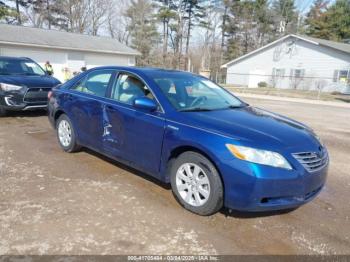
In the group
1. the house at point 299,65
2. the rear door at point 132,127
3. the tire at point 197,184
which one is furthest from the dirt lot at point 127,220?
the house at point 299,65

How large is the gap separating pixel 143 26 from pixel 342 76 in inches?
1067

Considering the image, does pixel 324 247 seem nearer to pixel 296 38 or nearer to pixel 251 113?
pixel 251 113

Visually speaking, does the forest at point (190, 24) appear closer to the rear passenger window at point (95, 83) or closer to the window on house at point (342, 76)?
the window on house at point (342, 76)

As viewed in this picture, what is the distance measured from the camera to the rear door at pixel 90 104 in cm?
489

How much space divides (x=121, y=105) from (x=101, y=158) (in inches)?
55.9

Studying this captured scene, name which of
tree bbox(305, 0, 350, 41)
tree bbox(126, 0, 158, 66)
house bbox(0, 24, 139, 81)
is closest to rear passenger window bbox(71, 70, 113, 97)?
house bbox(0, 24, 139, 81)

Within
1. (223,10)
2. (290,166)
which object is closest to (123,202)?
(290,166)

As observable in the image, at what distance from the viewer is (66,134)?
5.74m

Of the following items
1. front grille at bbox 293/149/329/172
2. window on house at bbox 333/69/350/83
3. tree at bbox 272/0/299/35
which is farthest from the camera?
tree at bbox 272/0/299/35

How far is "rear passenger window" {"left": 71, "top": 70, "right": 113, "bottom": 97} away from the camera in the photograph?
4.95 m

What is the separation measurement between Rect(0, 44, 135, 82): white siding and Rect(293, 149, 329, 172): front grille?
78.8ft

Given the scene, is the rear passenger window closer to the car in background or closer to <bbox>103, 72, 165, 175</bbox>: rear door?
<bbox>103, 72, 165, 175</bbox>: rear door

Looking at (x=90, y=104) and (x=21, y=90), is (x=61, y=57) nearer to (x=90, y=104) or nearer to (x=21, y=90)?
(x=21, y=90)

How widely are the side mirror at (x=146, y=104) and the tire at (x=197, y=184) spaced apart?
0.70m
